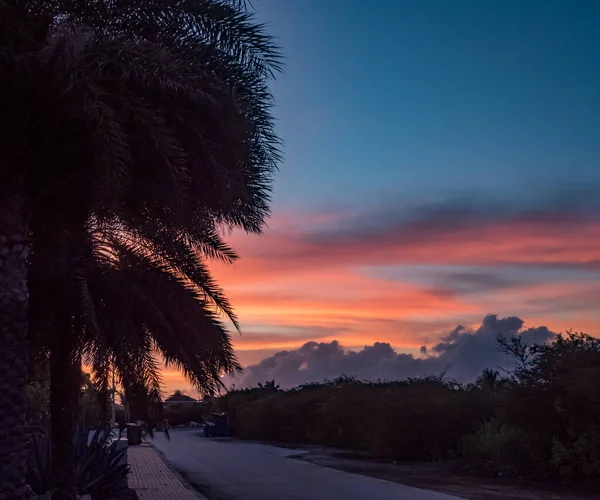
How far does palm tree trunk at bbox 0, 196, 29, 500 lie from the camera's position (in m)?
9.42

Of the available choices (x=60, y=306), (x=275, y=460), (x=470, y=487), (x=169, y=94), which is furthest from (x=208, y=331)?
(x=275, y=460)

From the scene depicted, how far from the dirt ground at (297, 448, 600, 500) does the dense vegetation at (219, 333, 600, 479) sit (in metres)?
1.19

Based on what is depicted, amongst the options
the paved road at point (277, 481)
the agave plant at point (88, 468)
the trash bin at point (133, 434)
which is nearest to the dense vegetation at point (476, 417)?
the paved road at point (277, 481)

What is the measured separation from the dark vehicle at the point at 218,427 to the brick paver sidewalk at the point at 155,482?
25669mm

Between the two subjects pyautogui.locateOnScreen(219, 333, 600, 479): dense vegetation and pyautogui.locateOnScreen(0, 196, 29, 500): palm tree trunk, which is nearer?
pyautogui.locateOnScreen(0, 196, 29, 500): palm tree trunk

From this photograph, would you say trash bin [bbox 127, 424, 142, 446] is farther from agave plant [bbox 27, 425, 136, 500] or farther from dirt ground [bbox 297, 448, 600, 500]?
agave plant [bbox 27, 425, 136, 500]

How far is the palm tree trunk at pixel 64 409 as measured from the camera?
40.7ft

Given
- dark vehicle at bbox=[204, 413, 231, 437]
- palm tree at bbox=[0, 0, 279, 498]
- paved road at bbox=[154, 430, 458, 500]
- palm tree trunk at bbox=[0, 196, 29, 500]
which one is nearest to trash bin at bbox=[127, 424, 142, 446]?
paved road at bbox=[154, 430, 458, 500]

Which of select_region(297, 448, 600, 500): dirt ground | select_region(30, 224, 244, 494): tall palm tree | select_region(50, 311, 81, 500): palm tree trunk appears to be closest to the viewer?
select_region(30, 224, 244, 494): tall palm tree

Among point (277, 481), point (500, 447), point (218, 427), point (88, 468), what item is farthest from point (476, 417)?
point (218, 427)

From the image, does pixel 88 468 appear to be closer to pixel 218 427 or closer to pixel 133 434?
pixel 133 434

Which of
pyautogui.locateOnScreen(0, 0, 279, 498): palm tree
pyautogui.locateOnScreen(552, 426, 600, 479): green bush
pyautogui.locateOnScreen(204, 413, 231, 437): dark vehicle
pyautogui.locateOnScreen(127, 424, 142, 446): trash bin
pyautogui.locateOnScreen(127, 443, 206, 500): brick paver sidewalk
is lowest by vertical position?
pyautogui.locateOnScreen(127, 443, 206, 500): brick paver sidewalk

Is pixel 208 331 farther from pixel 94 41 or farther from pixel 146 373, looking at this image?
pixel 94 41

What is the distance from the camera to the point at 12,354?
948 cm
